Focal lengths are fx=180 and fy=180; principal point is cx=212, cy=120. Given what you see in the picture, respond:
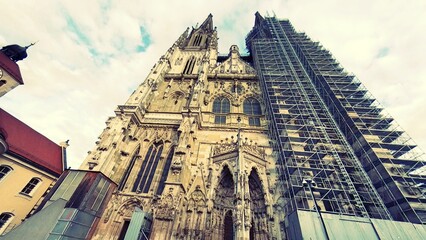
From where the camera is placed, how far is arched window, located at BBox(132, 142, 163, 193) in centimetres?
1234

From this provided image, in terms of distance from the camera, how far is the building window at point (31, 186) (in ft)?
44.2

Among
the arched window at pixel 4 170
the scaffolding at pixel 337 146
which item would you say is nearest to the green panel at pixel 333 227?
the scaffolding at pixel 337 146

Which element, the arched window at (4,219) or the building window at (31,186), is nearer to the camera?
the arched window at (4,219)

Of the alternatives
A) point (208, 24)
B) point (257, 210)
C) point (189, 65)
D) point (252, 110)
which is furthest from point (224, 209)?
point (208, 24)

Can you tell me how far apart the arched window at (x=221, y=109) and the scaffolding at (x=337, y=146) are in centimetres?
398

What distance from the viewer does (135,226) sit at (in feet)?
29.5

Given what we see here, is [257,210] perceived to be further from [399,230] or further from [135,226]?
[135,226]

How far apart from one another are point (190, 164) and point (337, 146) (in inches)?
437

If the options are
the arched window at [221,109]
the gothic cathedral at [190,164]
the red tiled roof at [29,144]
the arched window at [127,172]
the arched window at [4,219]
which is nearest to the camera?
the gothic cathedral at [190,164]

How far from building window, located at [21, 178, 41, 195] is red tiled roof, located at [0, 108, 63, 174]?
3.74 ft

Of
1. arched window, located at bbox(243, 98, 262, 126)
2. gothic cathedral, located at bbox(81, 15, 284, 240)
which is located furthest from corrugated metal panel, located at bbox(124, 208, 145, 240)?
arched window, located at bbox(243, 98, 262, 126)

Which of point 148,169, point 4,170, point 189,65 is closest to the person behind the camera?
point 4,170

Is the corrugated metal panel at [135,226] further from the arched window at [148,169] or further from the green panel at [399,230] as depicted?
the green panel at [399,230]

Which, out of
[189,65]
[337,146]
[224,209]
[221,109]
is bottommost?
[224,209]
